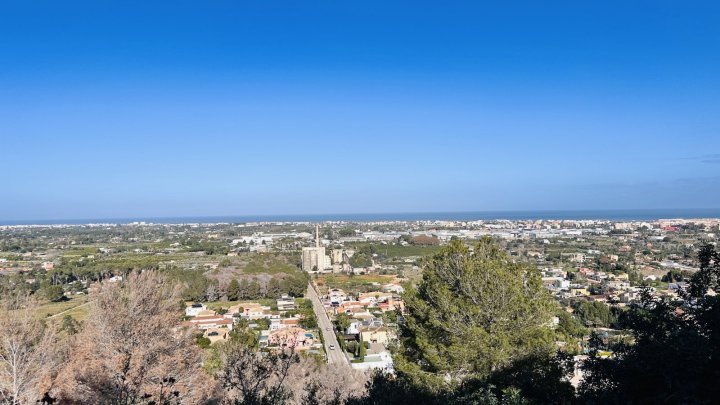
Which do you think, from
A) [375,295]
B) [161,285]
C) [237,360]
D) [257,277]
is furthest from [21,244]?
[237,360]

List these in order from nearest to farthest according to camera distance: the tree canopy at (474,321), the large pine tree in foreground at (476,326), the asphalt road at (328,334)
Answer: the large pine tree in foreground at (476,326)
the tree canopy at (474,321)
the asphalt road at (328,334)

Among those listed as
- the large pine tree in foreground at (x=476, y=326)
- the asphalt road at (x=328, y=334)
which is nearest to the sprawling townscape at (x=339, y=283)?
the asphalt road at (x=328, y=334)

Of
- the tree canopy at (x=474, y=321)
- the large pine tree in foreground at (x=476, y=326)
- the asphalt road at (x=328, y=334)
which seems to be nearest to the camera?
the large pine tree in foreground at (x=476, y=326)

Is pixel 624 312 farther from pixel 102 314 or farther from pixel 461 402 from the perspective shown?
pixel 102 314

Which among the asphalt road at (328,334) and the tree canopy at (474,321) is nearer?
the tree canopy at (474,321)

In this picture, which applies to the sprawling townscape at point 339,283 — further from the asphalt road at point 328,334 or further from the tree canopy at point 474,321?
the tree canopy at point 474,321

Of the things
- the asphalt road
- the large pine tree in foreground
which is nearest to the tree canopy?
the large pine tree in foreground

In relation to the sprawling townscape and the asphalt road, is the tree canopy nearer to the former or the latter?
the sprawling townscape

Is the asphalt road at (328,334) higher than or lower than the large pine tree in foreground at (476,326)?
lower

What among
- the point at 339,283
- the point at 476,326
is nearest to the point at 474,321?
the point at 476,326

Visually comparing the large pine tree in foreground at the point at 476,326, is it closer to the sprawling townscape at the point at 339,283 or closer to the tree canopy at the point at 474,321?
the tree canopy at the point at 474,321
